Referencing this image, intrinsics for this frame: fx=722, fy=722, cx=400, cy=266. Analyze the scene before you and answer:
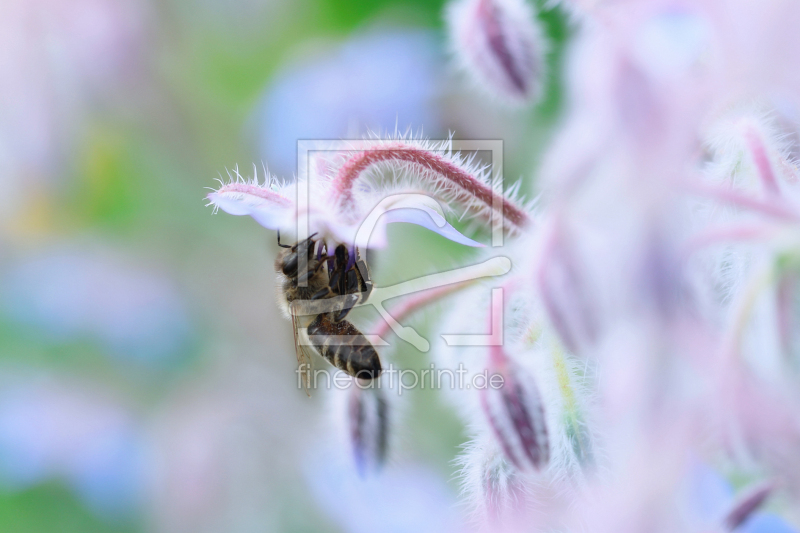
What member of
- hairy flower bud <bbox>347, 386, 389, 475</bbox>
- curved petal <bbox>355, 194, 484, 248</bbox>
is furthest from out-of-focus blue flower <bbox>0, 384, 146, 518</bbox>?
curved petal <bbox>355, 194, 484, 248</bbox>

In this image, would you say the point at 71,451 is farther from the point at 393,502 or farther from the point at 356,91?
the point at 356,91

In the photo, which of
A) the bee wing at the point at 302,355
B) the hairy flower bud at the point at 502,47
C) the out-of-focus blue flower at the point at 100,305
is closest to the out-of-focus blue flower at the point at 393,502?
the bee wing at the point at 302,355

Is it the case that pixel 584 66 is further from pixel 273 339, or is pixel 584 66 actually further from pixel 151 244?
pixel 151 244

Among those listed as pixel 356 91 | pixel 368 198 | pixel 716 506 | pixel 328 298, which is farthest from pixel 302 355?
pixel 356 91

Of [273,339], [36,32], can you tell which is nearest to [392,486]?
[273,339]

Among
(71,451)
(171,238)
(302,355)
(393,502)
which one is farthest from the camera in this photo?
(171,238)

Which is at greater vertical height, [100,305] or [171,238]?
[171,238]

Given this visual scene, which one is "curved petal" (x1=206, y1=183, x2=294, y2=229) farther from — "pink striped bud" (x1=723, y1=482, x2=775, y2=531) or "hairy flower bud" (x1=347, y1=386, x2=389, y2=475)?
"pink striped bud" (x1=723, y1=482, x2=775, y2=531)
